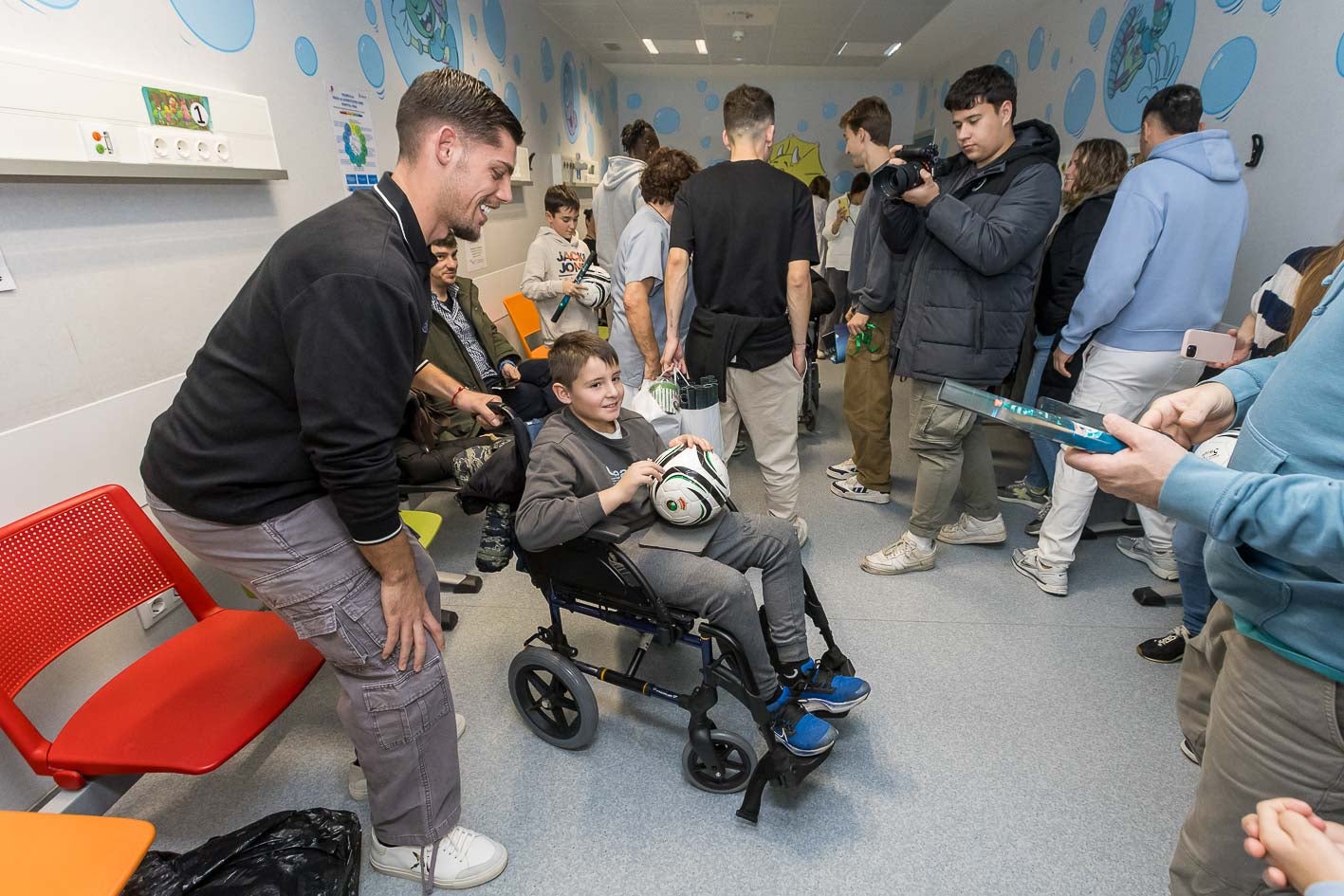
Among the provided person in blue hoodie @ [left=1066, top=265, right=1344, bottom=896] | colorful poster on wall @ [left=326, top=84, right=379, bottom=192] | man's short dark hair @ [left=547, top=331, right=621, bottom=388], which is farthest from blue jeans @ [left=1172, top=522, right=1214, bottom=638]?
colorful poster on wall @ [left=326, top=84, right=379, bottom=192]

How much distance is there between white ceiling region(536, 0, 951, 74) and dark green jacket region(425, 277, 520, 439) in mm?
3745

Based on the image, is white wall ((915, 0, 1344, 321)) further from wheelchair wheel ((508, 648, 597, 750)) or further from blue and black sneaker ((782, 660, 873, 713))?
wheelchair wheel ((508, 648, 597, 750))

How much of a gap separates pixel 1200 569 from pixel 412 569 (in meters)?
2.13

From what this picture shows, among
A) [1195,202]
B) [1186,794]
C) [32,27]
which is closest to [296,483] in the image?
[32,27]

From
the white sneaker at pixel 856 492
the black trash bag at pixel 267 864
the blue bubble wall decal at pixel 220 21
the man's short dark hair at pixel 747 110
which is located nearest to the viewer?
the black trash bag at pixel 267 864

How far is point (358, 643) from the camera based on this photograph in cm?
122

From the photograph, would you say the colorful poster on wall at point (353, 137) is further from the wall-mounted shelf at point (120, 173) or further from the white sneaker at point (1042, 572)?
the white sneaker at point (1042, 572)

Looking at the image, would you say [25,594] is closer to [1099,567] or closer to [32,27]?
[32,27]

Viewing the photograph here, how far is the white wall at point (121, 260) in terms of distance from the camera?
148cm

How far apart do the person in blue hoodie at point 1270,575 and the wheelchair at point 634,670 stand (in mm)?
802

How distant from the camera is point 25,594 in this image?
1.34m

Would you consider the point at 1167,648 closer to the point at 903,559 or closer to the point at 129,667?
the point at 903,559

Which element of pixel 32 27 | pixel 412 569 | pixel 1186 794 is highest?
pixel 32 27

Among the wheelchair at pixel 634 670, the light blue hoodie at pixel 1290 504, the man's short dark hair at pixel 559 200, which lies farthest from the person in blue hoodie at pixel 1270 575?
the man's short dark hair at pixel 559 200
